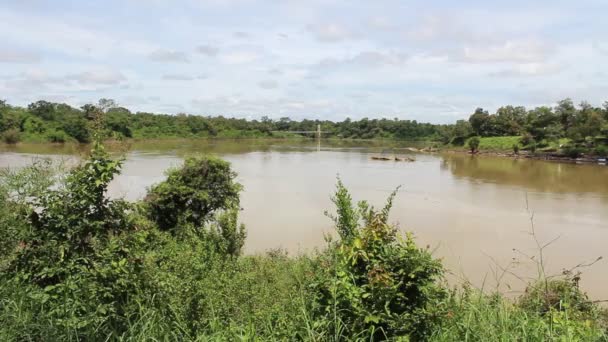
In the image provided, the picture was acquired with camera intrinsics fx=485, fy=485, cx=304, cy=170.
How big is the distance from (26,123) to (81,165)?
53.7 metres

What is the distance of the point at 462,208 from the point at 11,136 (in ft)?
142

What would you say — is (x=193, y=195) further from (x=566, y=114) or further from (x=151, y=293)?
(x=566, y=114)

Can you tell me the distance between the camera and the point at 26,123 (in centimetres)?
4969

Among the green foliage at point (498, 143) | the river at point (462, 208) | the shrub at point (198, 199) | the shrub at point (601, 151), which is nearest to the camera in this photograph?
the shrub at point (198, 199)

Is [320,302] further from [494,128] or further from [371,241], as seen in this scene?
[494,128]

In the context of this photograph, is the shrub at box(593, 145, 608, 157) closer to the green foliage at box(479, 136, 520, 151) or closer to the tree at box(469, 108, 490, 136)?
the green foliage at box(479, 136, 520, 151)

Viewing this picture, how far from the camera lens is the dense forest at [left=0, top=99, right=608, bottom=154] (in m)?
45.3

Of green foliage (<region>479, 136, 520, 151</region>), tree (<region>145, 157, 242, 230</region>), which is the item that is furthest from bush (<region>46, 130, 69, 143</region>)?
green foliage (<region>479, 136, 520, 151</region>)

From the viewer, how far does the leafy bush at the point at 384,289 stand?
2.76 m

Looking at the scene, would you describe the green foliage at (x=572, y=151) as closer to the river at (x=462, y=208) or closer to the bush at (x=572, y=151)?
the bush at (x=572, y=151)

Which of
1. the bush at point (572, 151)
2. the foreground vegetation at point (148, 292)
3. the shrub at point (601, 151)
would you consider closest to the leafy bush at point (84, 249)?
the foreground vegetation at point (148, 292)

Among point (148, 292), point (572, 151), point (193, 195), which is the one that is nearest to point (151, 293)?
point (148, 292)

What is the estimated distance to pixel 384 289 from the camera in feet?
8.99

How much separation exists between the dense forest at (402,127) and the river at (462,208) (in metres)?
8.65
